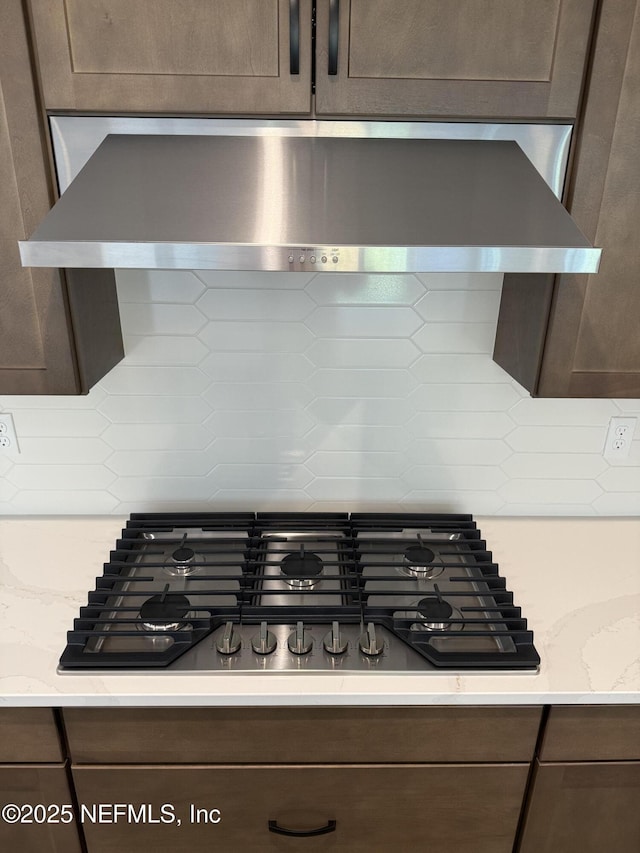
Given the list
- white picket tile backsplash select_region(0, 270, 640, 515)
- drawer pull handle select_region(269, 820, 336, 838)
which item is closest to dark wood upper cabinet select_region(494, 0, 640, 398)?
white picket tile backsplash select_region(0, 270, 640, 515)

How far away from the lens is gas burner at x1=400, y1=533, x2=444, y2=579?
1.56 metres

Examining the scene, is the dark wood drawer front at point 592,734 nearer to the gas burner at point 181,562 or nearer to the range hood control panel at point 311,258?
the gas burner at point 181,562

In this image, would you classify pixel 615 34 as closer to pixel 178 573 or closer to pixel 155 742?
pixel 178 573

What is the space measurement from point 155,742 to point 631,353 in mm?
1179

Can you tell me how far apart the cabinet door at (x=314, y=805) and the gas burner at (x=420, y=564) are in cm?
41

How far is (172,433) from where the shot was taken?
1.75m

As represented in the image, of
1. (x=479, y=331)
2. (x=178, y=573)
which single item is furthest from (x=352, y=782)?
(x=479, y=331)

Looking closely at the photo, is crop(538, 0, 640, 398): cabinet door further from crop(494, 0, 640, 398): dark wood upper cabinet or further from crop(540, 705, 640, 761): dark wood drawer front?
crop(540, 705, 640, 761): dark wood drawer front

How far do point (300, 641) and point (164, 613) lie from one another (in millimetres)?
289

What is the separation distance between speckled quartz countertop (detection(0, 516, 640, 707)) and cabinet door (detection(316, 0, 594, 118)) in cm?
100

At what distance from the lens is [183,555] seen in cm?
160

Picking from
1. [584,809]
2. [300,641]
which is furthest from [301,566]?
[584,809]

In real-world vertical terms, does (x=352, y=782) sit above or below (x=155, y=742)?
below

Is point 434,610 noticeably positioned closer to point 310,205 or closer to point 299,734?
point 299,734
